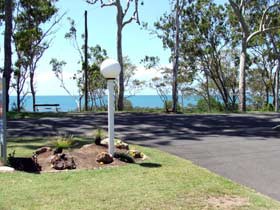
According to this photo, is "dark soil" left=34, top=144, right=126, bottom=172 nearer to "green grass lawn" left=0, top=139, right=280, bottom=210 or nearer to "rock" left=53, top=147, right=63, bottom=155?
"rock" left=53, top=147, right=63, bottom=155

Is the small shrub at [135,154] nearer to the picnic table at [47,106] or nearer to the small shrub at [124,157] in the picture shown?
→ the small shrub at [124,157]

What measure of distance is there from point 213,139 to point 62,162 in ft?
15.9

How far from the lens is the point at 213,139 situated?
10922 mm

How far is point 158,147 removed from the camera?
32.0ft

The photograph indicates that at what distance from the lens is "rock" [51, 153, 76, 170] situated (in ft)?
23.6

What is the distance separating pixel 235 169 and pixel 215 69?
98.2ft

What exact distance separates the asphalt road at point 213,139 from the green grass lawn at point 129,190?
1.90ft

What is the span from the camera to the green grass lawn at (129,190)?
17.5 ft

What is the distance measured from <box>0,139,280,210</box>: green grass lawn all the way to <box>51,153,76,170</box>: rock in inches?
12.1

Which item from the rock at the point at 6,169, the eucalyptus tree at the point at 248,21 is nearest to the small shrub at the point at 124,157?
the rock at the point at 6,169

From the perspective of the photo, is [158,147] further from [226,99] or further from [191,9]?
[226,99]

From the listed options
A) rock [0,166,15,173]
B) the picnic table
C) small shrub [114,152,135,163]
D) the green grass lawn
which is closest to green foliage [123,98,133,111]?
the picnic table

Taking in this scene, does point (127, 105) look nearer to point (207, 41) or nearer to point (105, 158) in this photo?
point (207, 41)

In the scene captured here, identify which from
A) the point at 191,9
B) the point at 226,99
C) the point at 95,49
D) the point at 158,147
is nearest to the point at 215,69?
the point at 226,99
